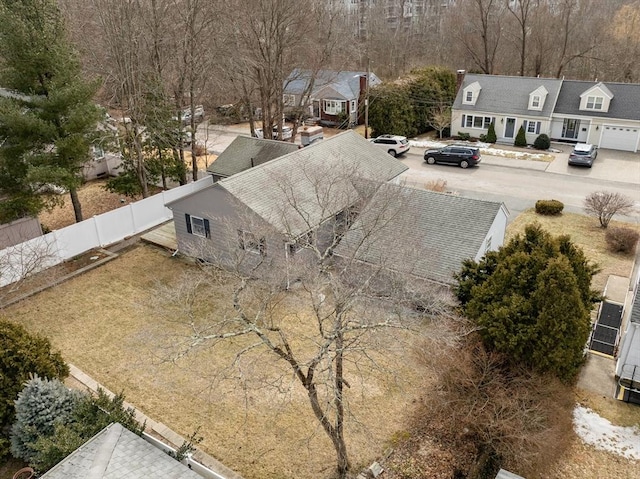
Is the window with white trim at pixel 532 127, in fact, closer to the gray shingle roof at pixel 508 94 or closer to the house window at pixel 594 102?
the gray shingle roof at pixel 508 94

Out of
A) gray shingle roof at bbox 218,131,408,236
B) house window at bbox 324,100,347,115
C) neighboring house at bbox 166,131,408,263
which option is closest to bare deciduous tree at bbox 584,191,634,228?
gray shingle roof at bbox 218,131,408,236

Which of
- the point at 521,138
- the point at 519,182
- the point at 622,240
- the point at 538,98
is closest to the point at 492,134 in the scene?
the point at 521,138

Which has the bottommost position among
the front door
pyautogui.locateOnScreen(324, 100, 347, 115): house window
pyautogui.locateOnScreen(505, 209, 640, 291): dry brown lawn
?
pyautogui.locateOnScreen(505, 209, 640, 291): dry brown lawn

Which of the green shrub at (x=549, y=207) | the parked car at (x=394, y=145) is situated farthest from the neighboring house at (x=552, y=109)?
the green shrub at (x=549, y=207)

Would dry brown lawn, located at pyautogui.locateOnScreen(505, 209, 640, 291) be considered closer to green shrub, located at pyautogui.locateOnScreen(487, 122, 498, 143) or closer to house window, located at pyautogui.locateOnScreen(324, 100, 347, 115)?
green shrub, located at pyautogui.locateOnScreen(487, 122, 498, 143)

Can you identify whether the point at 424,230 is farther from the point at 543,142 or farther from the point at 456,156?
the point at 543,142

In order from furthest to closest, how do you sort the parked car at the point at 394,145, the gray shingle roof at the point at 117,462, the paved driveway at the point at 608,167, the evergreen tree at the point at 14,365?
the parked car at the point at 394,145 < the paved driveway at the point at 608,167 < the evergreen tree at the point at 14,365 < the gray shingle roof at the point at 117,462

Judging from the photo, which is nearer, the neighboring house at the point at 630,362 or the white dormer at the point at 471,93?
the neighboring house at the point at 630,362

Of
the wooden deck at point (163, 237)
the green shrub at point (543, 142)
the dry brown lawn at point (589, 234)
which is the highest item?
the green shrub at point (543, 142)
